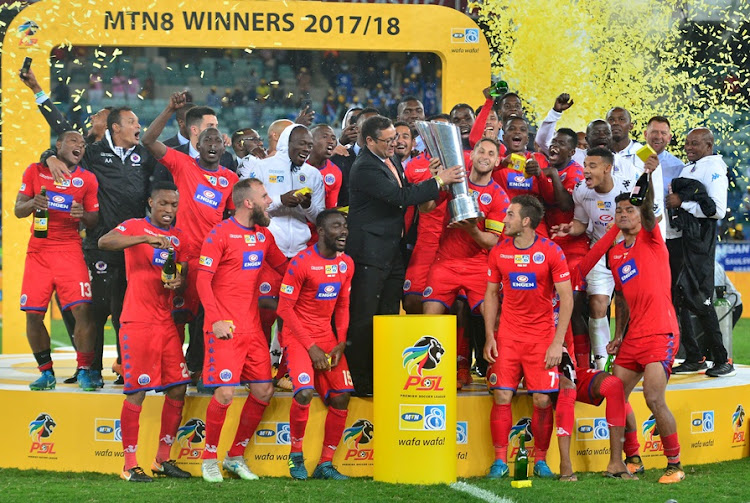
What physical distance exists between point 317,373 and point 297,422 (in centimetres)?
39

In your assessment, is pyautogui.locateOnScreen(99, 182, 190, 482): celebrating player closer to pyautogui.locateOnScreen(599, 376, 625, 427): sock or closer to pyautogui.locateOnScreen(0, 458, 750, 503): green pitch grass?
pyautogui.locateOnScreen(0, 458, 750, 503): green pitch grass

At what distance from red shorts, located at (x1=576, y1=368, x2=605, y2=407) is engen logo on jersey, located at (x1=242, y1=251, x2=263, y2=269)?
233 cm

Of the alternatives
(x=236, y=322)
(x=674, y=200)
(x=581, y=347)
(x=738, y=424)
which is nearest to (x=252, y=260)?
(x=236, y=322)

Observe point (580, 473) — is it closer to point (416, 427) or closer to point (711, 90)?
point (416, 427)

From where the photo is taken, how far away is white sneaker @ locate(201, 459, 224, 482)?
21.8ft

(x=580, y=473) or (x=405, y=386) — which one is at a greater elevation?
(x=405, y=386)

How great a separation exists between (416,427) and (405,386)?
0.87ft

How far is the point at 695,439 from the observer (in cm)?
763

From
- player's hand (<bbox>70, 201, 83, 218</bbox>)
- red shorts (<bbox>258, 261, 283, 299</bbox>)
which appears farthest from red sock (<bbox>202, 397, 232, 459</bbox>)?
player's hand (<bbox>70, 201, 83, 218</bbox>)

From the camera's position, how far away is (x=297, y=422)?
674 cm

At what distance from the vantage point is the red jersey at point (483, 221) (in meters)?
7.47

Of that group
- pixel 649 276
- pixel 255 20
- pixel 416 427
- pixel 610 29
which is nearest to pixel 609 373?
pixel 649 276

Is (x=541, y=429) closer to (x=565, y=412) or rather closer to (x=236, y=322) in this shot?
(x=565, y=412)

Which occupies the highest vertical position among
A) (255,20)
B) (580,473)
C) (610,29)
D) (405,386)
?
(610,29)
